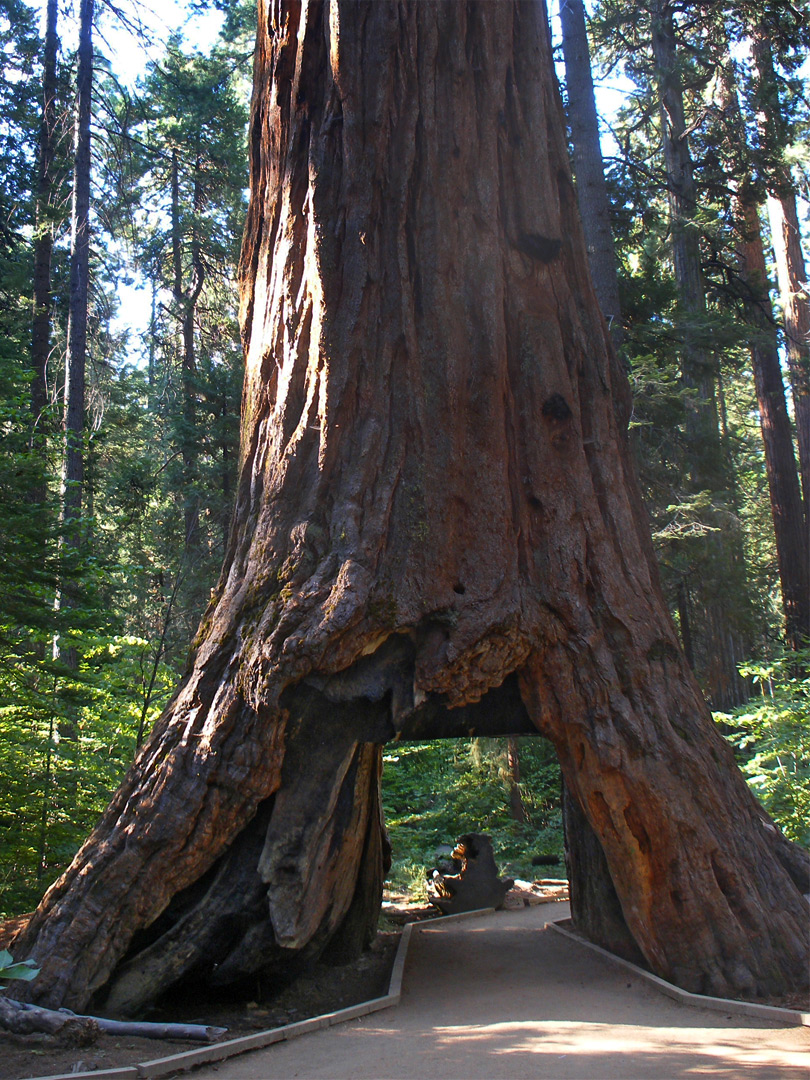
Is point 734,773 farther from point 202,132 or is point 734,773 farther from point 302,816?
point 202,132

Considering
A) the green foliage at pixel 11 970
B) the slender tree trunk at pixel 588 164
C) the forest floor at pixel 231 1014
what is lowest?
the forest floor at pixel 231 1014

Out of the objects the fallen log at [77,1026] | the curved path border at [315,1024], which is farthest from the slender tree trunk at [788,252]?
the fallen log at [77,1026]

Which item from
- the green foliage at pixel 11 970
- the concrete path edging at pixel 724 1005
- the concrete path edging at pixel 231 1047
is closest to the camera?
the green foliage at pixel 11 970

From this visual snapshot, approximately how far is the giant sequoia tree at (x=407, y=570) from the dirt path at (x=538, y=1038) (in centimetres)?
57

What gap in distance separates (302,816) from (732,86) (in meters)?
18.3

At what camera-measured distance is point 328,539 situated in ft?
18.6

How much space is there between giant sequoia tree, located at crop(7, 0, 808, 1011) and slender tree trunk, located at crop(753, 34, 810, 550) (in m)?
9.84

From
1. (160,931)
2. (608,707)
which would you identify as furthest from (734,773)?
(160,931)

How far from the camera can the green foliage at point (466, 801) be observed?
44.2ft

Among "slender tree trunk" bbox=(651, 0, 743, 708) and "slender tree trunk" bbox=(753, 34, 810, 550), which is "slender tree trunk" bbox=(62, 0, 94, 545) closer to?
"slender tree trunk" bbox=(651, 0, 743, 708)

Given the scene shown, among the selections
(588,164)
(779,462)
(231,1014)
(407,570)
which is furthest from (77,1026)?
(779,462)

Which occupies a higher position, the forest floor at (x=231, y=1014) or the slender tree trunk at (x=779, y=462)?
the slender tree trunk at (x=779, y=462)

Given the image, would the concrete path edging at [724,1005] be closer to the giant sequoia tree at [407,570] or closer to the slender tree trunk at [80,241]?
the giant sequoia tree at [407,570]

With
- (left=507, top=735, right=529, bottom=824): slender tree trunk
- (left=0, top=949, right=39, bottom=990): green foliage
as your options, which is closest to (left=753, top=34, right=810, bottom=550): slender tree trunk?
(left=507, top=735, right=529, bottom=824): slender tree trunk
